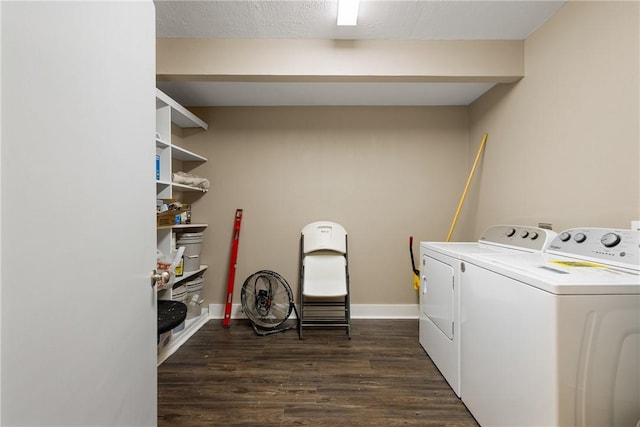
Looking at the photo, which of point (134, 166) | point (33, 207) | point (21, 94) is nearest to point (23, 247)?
point (33, 207)

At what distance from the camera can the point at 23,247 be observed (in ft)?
1.70

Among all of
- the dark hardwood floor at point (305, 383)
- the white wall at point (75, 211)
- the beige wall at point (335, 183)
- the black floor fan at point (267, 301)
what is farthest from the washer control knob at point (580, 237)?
the black floor fan at point (267, 301)

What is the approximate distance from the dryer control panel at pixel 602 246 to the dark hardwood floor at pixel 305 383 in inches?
40.8

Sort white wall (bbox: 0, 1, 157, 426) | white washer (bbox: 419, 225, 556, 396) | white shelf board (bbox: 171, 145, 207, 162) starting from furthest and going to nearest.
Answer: white shelf board (bbox: 171, 145, 207, 162) < white washer (bbox: 419, 225, 556, 396) < white wall (bbox: 0, 1, 157, 426)

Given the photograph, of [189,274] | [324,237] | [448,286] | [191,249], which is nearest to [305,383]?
[448,286]

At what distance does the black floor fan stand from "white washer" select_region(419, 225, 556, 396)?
1.21 metres

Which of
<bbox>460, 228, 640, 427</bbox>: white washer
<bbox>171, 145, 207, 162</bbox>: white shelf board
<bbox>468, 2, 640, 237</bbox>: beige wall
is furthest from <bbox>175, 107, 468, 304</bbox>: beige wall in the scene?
<bbox>460, 228, 640, 427</bbox>: white washer

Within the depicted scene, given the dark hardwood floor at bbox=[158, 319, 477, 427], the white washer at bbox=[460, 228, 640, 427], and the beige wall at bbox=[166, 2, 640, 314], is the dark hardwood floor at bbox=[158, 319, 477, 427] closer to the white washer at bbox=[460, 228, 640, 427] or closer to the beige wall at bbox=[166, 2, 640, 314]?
the white washer at bbox=[460, 228, 640, 427]

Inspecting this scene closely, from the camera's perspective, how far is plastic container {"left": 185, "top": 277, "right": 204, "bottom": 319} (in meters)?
2.65

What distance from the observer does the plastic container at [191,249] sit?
2.58 metres

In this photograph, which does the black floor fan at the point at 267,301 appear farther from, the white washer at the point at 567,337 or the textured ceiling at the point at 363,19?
the textured ceiling at the point at 363,19

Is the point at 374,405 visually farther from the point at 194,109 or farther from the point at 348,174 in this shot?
the point at 194,109

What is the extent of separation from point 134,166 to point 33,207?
36 centimetres

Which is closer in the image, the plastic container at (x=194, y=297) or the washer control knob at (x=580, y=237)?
the washer control knob at (x=580, y=237)
